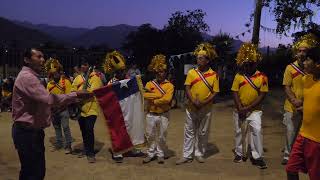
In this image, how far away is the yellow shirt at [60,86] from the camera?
32.7 ft

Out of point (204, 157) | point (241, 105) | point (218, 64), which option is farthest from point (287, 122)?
point (218, 64)

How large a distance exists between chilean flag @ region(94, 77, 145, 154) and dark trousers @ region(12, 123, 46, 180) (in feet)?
9.72

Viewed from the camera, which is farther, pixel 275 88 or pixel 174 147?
pixel 275 88

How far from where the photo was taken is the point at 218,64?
76.9 ft

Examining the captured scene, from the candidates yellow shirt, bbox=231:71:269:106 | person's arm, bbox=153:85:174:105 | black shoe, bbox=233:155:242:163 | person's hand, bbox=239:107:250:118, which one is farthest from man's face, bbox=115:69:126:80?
black shoe, bbox=233:155:242:163

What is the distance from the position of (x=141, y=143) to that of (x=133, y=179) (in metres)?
1.10

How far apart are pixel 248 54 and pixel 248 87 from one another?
1.98 ft

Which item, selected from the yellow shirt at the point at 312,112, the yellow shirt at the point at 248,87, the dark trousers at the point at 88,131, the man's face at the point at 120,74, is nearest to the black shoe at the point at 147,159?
the dark trousers at the point at 88,131

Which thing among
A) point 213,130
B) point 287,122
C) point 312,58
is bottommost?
point 213,130

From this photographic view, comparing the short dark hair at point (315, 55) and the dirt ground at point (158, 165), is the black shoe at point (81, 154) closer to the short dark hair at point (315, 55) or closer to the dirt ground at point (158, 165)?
the dirt ground at point (158, 165)

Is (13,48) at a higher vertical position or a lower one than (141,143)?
higher

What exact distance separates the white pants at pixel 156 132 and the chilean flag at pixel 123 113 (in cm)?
19

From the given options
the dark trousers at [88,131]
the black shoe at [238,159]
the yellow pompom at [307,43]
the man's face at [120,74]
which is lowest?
the black shoe at [238,159]

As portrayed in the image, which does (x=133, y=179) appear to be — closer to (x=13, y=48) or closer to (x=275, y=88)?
(x=13, y=48)
